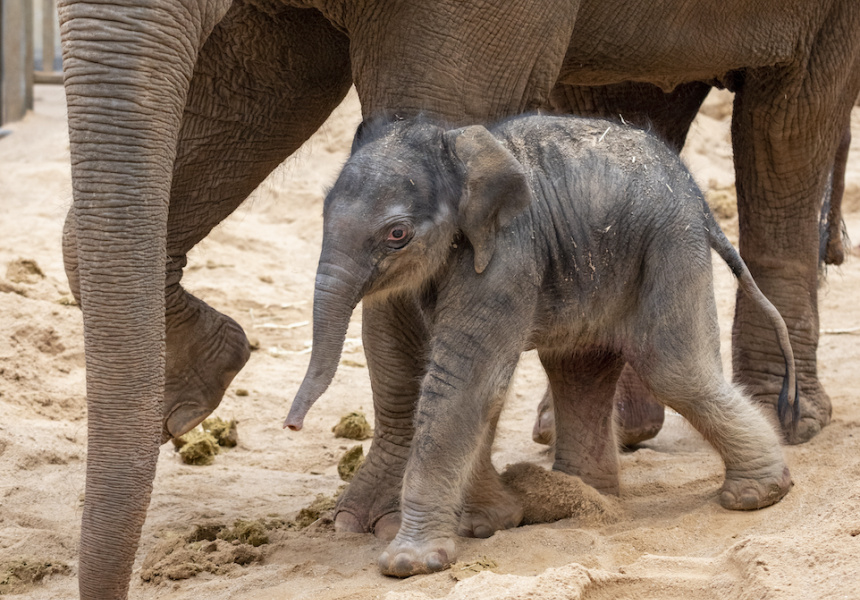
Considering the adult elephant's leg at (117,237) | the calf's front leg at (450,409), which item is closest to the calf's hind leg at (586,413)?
the calf's front leg at (450,409)

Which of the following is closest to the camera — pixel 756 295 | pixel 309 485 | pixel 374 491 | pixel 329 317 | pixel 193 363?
pixel 329 317

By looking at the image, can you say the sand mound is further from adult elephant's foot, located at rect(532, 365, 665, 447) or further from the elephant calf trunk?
adult elephant's foot, located at rect(532, 365, 665, 447)

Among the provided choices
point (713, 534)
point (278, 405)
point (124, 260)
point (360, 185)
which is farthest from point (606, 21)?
point (278, 405)

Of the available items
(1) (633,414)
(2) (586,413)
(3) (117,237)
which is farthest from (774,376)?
(3) (117,237)

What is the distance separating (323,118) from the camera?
469 cm

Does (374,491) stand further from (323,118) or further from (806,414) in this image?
(806,414)

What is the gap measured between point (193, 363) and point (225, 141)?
803 mm

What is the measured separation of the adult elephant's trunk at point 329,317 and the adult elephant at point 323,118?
1.27 feet

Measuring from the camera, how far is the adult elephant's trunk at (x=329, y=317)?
3318 mm

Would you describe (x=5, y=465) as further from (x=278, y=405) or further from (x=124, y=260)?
(x=124, y=260)

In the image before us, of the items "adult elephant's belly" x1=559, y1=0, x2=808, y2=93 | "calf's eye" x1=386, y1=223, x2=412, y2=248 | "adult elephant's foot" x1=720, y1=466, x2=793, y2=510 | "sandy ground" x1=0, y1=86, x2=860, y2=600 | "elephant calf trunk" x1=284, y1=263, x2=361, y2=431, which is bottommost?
"sandy ground" x1=0, y1=86, x2=860, y2=600

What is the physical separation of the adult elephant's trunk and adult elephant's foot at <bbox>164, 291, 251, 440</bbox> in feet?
4.15

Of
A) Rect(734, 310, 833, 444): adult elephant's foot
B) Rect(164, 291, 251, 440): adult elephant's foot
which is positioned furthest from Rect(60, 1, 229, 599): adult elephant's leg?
Rect(734, 310, 833, 444): adult elephant's foot

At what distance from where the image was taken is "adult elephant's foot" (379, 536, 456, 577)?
3492mm
